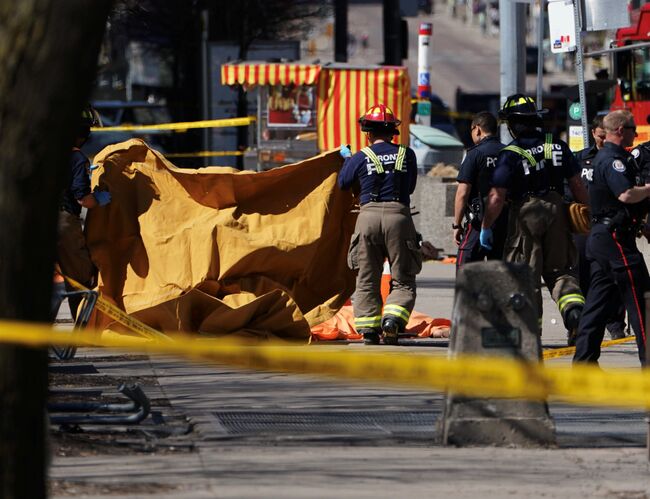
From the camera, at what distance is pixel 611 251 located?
871cm

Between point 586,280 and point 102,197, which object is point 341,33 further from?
point 102,197

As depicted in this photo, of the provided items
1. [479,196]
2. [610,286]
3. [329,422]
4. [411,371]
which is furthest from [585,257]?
[411,371]

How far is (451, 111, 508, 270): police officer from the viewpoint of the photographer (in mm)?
10477

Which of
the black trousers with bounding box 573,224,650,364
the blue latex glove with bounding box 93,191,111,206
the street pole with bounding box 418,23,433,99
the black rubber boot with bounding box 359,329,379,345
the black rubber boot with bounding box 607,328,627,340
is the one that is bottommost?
the black rubber boot with bounding box 607,328,627,340

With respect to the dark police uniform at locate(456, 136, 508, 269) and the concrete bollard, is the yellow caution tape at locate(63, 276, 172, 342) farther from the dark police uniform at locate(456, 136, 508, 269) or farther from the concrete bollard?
the concrete bollard

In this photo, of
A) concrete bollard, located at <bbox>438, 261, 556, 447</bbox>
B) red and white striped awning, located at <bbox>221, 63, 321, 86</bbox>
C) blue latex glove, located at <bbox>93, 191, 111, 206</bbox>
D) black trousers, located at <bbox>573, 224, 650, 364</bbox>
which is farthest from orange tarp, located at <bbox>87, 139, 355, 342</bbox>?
red and white striped awning, located at <bbox>221, 63, 321, 86</bbox>

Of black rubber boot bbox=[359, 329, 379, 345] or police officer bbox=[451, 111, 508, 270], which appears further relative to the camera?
black rubber boot bbox=[359, 329, 379, 345]

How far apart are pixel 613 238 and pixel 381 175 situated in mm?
2638

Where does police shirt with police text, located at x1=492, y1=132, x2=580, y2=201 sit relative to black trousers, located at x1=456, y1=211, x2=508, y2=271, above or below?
above

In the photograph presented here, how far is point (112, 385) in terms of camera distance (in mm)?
8773

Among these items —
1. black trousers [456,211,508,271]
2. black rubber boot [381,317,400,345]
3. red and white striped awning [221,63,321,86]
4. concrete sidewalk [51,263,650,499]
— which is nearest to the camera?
concrete sidewalk [51,263,650,499]

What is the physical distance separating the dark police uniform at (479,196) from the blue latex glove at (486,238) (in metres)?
0.08

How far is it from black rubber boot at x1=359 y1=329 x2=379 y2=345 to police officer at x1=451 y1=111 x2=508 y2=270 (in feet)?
2.94

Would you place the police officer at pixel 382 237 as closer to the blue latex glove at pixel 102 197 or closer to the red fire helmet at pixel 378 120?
the red fire helmet at pixel 378 120
